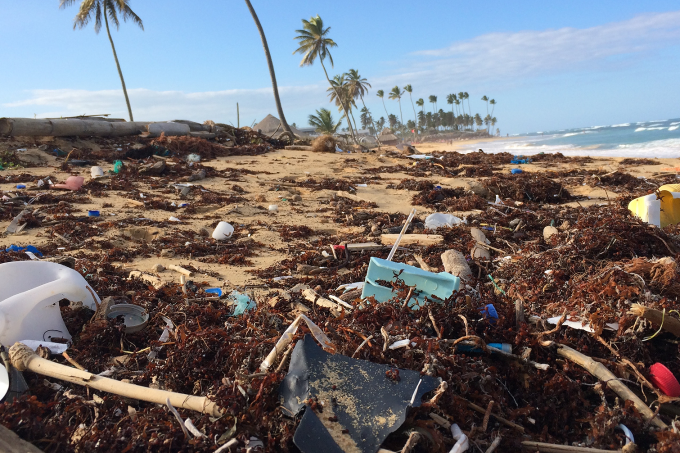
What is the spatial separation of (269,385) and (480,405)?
1.00 m

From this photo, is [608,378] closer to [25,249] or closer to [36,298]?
[36,298]

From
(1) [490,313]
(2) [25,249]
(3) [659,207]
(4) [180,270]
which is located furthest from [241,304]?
(3) [659,207]

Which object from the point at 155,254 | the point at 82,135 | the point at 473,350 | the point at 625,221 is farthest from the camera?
the point at 82,135

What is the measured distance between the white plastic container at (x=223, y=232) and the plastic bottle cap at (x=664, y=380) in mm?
5120

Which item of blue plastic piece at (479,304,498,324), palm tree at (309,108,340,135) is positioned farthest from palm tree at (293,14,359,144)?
blue plastic piece at (479,304,498,324)

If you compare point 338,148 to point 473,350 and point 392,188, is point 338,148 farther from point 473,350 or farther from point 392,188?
point 473,350

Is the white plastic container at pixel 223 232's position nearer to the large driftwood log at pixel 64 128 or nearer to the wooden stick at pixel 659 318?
the wooden stick at pixel 659 318

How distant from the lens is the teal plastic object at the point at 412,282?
2955 millimetres

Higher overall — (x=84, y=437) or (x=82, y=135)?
(x=82, y=135)

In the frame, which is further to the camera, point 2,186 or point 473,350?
point 2,186

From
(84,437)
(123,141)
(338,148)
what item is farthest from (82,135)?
(84,437)

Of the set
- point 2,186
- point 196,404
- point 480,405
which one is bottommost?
point 480,405

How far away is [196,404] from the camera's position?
1829 mm

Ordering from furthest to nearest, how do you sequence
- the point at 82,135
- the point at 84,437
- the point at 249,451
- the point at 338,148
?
1. the point at 338,148
2. the point at 82,135
3. the point at 84,437
4. the point at 249,451
